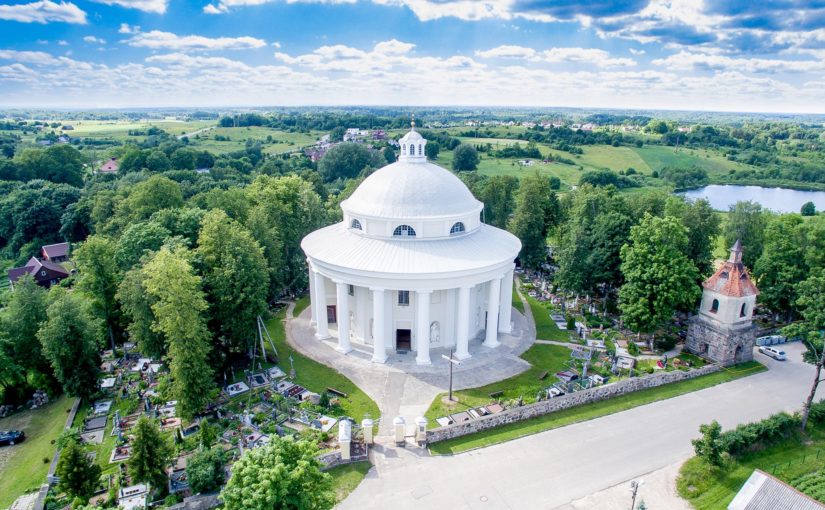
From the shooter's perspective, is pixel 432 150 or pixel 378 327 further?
pixel 432 150

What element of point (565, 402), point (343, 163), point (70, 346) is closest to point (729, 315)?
point (565, 402)

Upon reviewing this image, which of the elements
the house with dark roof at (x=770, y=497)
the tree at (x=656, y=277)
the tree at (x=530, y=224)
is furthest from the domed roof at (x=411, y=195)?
the house with dark roof at (x=770, y=497)

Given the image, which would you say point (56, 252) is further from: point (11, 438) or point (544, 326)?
point (544, 326)

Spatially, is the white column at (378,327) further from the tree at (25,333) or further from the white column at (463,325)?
the tree at (25,333)

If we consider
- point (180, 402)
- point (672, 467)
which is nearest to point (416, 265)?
point (180, 402)

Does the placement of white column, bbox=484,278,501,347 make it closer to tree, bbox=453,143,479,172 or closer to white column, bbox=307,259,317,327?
white column, bbox=307,259,317,327

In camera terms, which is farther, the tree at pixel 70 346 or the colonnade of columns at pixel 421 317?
the colonnade of columns at pixel 421 317
